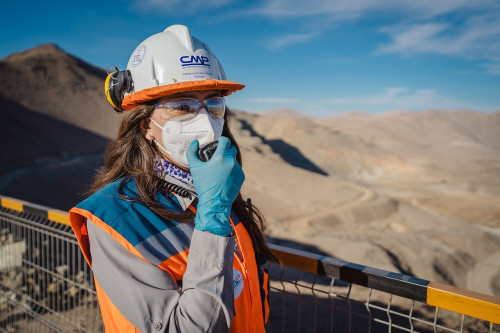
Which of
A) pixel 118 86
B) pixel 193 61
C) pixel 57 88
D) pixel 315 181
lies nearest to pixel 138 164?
pixel 118 86

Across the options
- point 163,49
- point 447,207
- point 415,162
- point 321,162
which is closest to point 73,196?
point 163,49

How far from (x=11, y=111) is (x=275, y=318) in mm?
33687

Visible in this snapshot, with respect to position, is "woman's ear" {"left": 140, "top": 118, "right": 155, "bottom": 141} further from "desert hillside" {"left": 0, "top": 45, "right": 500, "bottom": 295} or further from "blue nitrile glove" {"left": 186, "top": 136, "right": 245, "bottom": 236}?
"desert hillside" {"left": 0, "top": 45, "right": 500, "bottom": 295}

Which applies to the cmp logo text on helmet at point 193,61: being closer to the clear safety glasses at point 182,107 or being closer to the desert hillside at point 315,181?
the clear safety glasses at point 182,107

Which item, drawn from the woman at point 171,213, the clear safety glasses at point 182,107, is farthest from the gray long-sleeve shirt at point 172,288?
the clear safety glasses at point 182,107

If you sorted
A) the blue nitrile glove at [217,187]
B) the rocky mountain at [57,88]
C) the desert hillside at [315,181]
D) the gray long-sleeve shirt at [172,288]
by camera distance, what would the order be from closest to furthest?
1. the gray long-sleeve shirt at [172,288]
2. the blue nitrile glove at [217,187]
3. the desert hillside at [315,181]
4. the rocky mountain at [57,88]

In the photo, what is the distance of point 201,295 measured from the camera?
1.27m

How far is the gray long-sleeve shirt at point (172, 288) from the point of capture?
1259mm

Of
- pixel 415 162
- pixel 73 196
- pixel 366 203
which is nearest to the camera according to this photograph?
pixel 73 196

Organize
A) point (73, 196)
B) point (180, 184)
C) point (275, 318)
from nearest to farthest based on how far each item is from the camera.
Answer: point (180, 184)
point (275, 318)
point (73, 196)

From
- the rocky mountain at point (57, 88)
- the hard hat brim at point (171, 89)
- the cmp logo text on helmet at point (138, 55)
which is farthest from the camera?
the rocky mountain at point (57, 88)

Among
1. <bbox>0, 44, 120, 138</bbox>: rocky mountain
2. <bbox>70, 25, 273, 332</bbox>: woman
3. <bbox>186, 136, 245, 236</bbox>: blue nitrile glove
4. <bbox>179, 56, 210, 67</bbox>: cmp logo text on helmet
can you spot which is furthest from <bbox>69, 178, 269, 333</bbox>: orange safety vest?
<bbox>0, 44, 120, 138</bbox>: rocky mountain

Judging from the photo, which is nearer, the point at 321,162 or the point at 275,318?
the point at 275,318

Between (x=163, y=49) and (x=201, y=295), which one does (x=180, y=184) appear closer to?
(x=201, y=295)
